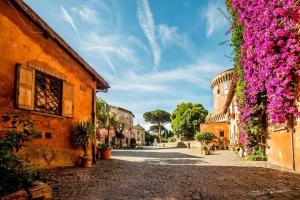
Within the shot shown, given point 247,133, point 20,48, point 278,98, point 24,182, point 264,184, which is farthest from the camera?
point 247,133

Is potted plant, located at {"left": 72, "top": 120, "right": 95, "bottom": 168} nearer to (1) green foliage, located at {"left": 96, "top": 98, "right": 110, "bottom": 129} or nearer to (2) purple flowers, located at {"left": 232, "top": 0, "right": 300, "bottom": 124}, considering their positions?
(2) purple flowers, located at {"left": 232, "top": 0, "right": 300, "bottom": 124}

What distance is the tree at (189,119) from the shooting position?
48.4 m

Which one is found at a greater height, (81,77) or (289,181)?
(81,77)

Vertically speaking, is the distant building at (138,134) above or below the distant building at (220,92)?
below

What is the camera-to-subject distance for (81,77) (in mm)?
11203

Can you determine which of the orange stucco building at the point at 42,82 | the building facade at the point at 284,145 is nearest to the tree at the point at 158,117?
the building facade at the point at 284,145

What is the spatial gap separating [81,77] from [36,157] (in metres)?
4.16

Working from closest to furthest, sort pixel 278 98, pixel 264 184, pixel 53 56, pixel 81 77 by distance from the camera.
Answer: pixel 264 184 < pixel 278 98 < pixel 53 56 < pixel 81 77

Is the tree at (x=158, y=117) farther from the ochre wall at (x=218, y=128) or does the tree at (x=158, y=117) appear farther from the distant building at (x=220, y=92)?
the ochre wall at (x=218, y=128)

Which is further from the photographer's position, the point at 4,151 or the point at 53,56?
the point at 53,56

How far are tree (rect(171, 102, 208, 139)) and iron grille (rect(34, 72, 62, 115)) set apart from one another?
132 feet

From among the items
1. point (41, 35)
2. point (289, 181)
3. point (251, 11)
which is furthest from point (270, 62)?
point (41, 35)

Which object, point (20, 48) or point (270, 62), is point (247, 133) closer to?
point (270, 62)

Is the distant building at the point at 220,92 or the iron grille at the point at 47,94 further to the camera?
the distant building at the point at 220,92
